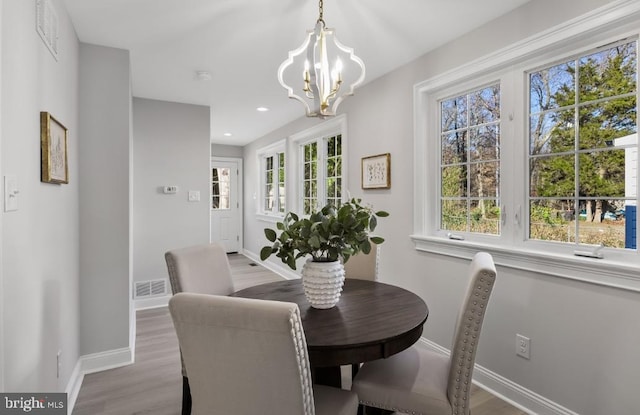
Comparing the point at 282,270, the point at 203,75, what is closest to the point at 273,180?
the point at 282,270

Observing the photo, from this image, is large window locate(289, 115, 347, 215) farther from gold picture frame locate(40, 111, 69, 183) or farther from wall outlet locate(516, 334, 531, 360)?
gold picture frame locate(40, 111, 69, 183)

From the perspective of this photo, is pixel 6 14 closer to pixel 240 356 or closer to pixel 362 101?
pixel 240 356

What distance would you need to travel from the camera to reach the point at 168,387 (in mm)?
2301

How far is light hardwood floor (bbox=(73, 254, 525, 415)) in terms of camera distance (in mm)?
2053

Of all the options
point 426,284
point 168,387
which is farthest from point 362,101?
point 168,387

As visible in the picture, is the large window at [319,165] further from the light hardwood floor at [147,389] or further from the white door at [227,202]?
the white door at [227,202]

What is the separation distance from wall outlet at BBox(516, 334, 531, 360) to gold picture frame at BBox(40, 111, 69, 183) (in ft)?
8.81

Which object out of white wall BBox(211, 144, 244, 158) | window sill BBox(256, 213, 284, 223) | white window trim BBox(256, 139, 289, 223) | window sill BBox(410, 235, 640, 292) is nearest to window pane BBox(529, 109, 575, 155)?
window sill BBox(410, 235, 640, 292)

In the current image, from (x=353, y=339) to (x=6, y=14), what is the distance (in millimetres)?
1669

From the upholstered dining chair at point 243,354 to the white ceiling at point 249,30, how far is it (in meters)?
1.81

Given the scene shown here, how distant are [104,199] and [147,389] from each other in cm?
138

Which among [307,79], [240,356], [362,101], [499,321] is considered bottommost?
[499,321]

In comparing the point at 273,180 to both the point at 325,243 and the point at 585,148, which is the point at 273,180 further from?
the point at 585,148

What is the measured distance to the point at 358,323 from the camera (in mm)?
1442
